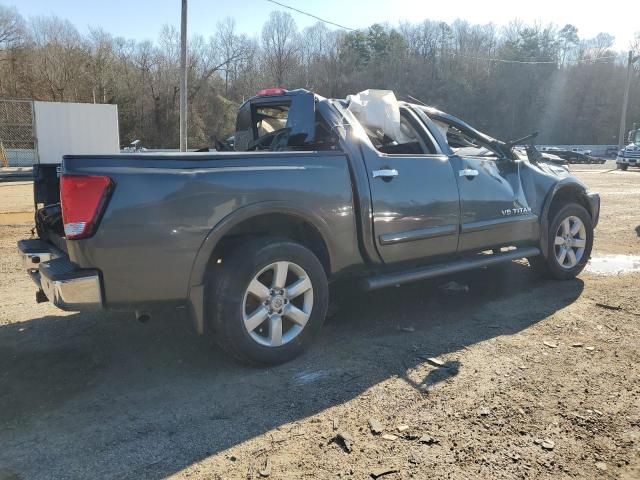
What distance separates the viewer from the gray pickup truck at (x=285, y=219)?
9.93ft

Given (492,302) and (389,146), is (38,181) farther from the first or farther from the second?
(492,302)

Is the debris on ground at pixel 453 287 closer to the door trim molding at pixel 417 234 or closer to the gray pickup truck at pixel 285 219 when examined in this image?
the gray pickup truck at pixel 285 219

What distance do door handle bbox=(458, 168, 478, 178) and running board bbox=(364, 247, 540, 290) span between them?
0.75m

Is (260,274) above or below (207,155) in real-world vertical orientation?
below

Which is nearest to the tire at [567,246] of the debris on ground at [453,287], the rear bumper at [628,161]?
the debris on ground at [453,287]

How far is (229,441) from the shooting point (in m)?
2.71

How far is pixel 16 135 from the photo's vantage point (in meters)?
25.6

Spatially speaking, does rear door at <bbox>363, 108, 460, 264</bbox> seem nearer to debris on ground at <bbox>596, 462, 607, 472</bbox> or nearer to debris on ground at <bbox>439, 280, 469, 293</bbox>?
debris on ground at <bbox>439, 280, 469, 293</bbox>

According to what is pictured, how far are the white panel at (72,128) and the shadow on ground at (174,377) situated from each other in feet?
59.4

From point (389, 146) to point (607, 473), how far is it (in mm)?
3103

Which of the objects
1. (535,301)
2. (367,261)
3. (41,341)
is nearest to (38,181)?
(41,341)

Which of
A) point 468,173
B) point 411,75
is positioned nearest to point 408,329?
point 468,173

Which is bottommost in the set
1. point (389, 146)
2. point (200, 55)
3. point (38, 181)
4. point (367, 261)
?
point (367, 261)

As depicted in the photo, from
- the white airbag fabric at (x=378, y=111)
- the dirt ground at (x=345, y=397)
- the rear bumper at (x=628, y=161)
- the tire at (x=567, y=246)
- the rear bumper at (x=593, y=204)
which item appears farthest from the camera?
the rear bumper at (x=628, y=161)
